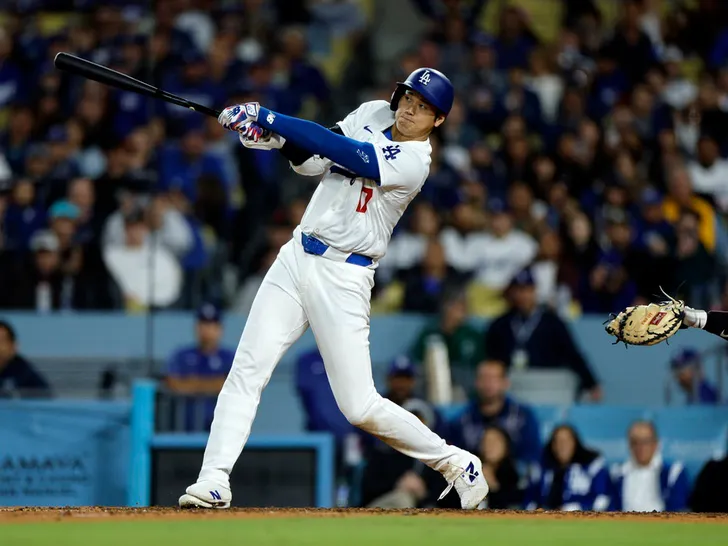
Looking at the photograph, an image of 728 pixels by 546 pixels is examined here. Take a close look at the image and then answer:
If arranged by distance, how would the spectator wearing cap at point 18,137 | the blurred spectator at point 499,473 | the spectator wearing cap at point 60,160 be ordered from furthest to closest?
the spectator wearing cap at point 18,137 → the spectator wearing cap at point 60,160 → the blurred spectator at point 499,473

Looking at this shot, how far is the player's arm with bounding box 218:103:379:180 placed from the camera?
5598mm

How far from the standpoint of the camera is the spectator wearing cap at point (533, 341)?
933cm

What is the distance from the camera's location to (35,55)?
11617mm

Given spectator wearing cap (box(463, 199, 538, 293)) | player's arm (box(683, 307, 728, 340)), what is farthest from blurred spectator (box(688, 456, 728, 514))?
spectator wearing cap (box(463, 199, 538, 293))

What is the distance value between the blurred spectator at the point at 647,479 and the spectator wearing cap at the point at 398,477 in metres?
1.06

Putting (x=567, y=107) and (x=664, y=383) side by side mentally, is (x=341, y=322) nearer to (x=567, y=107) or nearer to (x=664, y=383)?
(x=664, y=383)

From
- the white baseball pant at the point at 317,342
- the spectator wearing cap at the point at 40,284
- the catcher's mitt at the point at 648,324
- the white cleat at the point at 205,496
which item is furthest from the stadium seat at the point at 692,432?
the spectator wearing cap at the point at 40,284

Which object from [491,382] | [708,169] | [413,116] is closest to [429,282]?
[491,382]

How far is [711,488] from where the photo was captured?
25.7 ft

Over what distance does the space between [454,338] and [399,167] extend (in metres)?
3.82

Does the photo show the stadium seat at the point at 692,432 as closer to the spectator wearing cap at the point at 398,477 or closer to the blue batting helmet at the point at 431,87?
the spectator wearing cap at the point at 398,477

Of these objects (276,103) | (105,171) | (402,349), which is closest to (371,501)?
(402,349)

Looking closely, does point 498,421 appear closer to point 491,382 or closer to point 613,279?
point 491,382

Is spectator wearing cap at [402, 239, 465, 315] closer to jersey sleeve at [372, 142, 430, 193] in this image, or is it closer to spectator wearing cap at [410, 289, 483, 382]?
spectator wearing cap at [410, 289, 483, 382]
